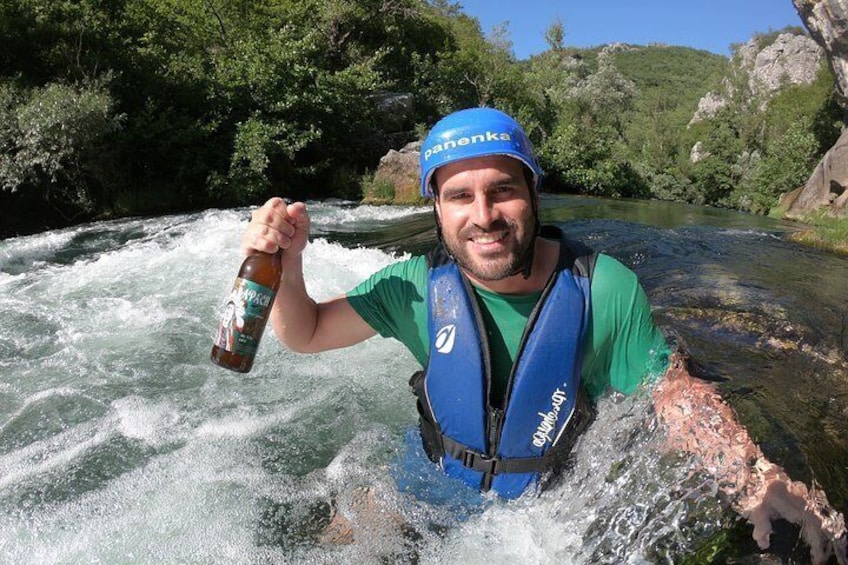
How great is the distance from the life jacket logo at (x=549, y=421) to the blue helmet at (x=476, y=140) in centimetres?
76

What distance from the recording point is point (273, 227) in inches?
73.1

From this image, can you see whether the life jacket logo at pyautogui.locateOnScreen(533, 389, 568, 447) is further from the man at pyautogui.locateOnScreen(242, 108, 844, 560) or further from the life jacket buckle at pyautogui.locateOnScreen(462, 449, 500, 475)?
the life jacket buckle at pyautogui.locateOnScreen(462, 449, 500, 475)

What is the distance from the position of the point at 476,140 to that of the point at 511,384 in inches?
32.3

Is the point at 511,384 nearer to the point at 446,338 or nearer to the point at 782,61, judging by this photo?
the point at 446,338

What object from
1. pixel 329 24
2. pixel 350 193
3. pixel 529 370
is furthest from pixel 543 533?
pixel 329 24

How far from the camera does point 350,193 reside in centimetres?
1570

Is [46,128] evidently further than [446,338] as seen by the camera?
Yes

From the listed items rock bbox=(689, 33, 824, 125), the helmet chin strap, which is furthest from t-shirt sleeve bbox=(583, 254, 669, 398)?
rock bbox=(689, 33, 824, 125)

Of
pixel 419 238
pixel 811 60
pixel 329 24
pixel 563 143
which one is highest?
pixel 811 60

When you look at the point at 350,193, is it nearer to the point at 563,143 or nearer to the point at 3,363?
the point at 563,143

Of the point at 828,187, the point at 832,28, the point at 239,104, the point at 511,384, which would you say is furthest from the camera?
the point at 832,28

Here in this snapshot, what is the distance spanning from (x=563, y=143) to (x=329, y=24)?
371 inches

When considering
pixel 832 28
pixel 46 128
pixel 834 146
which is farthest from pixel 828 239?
pixel 832 28

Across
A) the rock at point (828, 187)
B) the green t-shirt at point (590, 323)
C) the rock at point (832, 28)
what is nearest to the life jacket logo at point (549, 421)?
the green t-shirt at point (590, 323)
